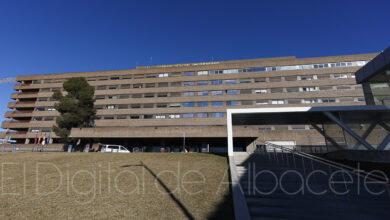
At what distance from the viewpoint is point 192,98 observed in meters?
42.0

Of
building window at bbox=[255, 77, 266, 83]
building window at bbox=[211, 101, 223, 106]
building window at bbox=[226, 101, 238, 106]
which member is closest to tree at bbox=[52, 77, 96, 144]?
building window at bbox=[211, 101, 223, 106]

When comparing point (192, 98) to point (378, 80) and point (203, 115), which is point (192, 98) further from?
point (378, 80)

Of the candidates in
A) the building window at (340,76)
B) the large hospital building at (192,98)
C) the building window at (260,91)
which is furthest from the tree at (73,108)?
the building window at (340,76)

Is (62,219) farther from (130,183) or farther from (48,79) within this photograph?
(48,79)

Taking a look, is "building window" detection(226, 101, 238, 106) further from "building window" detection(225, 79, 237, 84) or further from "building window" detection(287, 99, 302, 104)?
"building window" detection(287, 99, 302, 104)

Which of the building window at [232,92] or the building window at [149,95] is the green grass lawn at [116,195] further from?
the building window at [149,95]

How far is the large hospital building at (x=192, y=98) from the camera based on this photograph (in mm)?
33438

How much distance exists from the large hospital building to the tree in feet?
10.5

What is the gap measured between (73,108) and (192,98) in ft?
76.8

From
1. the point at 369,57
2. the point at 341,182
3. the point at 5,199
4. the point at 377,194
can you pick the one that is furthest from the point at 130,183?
the point at 369,57

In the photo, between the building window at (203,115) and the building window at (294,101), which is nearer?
the building window at (294,101)

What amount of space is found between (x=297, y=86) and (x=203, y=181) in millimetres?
38199

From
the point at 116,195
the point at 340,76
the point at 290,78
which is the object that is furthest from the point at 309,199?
the point at 340,76

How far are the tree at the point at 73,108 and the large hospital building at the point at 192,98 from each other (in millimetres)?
3190
